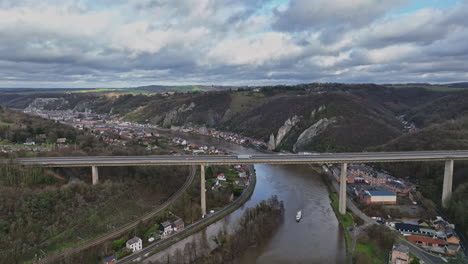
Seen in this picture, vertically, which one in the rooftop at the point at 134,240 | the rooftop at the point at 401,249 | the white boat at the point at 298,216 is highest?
the rooftop at the point at 401,249

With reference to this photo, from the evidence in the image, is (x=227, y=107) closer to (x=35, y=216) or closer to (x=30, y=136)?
(x=30, y=136)

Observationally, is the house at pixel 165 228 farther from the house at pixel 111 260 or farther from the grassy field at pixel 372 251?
the grassy field at pixel 372 251

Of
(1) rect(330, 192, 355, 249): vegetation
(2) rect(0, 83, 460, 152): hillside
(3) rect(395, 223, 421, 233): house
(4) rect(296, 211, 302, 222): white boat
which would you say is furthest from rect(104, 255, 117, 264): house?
(2) rect(0, 83, 460, 152): hillside

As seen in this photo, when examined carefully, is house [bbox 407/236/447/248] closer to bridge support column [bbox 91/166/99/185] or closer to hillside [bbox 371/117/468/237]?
hillside [bbox 371/117/468/237]

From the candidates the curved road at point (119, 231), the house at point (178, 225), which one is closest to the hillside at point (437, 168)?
the house at point (178, 225)

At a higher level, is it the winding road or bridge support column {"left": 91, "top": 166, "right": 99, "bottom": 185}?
bridge support column {"left": 91, "top": 166, "right": 99, "bottom": 185}

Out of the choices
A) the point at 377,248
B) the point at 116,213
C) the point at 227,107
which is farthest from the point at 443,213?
the point at 227,107
